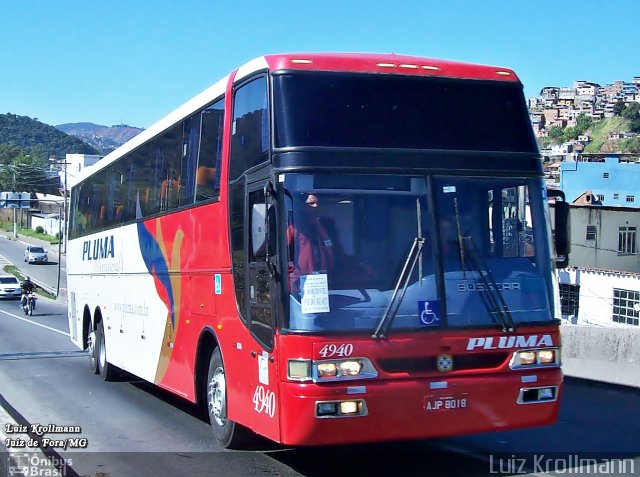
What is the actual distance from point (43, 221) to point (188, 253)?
121m

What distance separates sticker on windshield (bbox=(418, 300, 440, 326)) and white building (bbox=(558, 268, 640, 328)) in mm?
31260

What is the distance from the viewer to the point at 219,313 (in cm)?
852

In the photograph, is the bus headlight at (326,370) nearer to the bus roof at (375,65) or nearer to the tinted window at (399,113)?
the tinted window at (399,113)

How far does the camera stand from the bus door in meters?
6.85

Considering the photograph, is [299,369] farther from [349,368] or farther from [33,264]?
[33,264]

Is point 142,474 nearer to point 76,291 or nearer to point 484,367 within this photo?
point 484,367

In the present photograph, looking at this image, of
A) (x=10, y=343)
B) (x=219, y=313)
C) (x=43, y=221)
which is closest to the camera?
(x=219, y=313)

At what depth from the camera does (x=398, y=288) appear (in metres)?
6.80

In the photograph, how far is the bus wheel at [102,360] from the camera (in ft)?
49.0

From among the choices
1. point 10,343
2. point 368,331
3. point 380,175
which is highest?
point 380,175

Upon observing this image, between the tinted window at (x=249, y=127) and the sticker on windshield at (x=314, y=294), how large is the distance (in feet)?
3.91

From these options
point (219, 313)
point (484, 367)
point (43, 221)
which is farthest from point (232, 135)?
point (43, 221)

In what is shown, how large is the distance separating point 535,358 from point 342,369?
70.7 inches

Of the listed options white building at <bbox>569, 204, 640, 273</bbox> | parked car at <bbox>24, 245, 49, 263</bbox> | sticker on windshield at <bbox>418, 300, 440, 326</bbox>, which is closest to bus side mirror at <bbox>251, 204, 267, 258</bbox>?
sticker on windshield at <bbox>418, 300, 440, 326</bbox>
